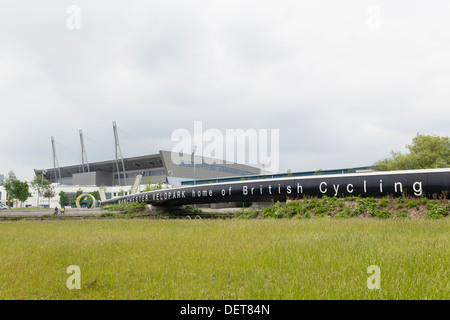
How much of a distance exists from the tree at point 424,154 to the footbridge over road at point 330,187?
36.7m

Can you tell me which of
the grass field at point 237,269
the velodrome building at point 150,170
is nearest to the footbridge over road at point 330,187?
the grass field at point 237,269

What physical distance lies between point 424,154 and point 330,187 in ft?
126

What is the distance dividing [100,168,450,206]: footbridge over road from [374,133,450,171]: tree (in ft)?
121

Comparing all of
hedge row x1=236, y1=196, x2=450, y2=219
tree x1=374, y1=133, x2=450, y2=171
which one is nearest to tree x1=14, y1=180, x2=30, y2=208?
hedge row x1=236, y1=196, x2=450, y2=219

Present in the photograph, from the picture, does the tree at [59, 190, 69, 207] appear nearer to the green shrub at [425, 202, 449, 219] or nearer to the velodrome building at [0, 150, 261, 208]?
the velodrome building at [0, 150, 261, 208]

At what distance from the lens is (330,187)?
2619cm

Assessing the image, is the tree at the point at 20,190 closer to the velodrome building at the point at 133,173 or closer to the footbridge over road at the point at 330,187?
the velodrome building at the point at 133,173

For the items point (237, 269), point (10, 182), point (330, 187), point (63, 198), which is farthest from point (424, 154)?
point (63, 198)

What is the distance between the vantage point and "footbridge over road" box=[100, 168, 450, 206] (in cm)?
2192

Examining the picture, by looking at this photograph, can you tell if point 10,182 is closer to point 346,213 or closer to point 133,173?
point 133,173

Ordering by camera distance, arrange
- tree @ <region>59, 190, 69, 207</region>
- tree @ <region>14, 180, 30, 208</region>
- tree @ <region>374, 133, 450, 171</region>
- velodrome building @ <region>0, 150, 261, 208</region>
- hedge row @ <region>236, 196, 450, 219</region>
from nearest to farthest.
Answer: hedge row @ <region>236, 196, 450, 219</region>
tree @ <region>374, 133, 450, 171</region>
tree @ <region>14, 180, 30, 208</region>
tree @ <region>59, 190, 69, 207</region>
velodrome building @ <region>0, 150, 261, 208</region>

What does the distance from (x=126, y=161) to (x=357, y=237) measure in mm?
116883
